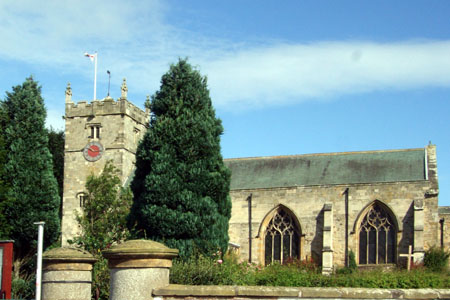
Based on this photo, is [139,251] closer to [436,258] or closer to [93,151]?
[436,258]

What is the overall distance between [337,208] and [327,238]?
6.16 feet

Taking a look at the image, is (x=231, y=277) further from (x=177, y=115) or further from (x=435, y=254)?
(x=435, y=254)

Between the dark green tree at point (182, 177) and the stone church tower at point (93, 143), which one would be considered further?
the stone church tower at point (93, 143)

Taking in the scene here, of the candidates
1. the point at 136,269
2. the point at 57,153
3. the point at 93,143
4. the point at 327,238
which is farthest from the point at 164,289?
the point at 57,153

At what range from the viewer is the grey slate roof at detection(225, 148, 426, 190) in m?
35.0

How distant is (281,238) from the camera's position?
3506cm

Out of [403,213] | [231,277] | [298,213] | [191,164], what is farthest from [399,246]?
[231,277]

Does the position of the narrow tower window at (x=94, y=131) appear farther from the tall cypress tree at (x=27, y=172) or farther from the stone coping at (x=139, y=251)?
the stone coping at (x=139, y=251)

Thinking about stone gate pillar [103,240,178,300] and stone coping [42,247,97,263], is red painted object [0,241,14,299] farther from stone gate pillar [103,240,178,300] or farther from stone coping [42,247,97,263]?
stone gate pillar [103,240,178,300]

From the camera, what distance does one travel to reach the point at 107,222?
2844 cm

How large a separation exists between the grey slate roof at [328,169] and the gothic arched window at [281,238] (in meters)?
2.13

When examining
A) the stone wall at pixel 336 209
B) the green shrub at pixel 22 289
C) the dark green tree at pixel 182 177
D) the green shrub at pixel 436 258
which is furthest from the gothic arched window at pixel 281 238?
the green shrub at pixel 22 289

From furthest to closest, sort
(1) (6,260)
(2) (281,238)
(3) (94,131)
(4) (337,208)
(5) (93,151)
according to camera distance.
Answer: (3) (94,131) → (5) (93,151) → (2) (281,238) → (4) (337,208) → (1) (6,260)

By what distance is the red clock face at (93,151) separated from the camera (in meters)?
41.2
